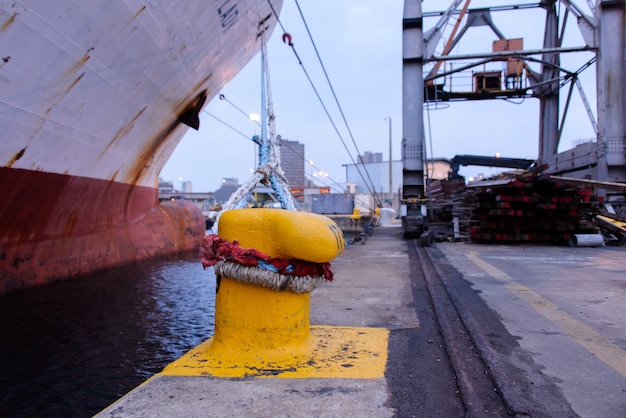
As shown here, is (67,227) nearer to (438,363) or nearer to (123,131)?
(123,131)

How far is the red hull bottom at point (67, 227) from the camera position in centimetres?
629

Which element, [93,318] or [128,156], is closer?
[93,318]

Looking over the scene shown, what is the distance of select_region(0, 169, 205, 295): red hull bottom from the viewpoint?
6.29 m

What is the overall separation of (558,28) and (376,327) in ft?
56.1

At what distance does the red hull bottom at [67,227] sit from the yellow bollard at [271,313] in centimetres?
513

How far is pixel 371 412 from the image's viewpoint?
1.82 meters

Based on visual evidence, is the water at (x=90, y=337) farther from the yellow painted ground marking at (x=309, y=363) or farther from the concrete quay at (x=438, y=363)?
the concrete quay at (x=438, y=363)

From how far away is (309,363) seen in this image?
240cm

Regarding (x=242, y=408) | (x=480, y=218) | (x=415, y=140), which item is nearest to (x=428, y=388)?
(x=242, y=408)

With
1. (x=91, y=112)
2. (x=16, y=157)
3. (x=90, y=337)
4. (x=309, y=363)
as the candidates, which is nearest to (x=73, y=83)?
(x=91, y=112)

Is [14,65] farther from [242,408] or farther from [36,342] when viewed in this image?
[242,408]

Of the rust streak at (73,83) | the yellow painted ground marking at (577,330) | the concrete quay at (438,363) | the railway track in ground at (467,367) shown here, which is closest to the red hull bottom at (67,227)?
the rust streak at (73,83)

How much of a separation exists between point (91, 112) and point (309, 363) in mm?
6572

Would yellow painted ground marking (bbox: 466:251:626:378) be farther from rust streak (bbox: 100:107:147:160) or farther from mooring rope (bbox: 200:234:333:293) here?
rust streak (bbox: 100:107:147:160)
